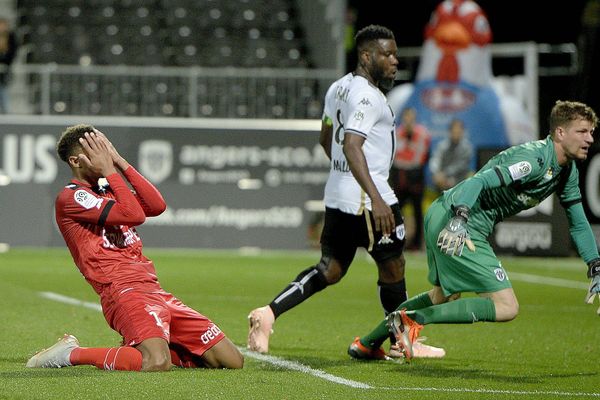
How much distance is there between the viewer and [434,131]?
73.3 ft

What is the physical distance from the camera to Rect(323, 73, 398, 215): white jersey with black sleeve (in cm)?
819

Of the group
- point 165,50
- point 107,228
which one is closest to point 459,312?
point 107,228

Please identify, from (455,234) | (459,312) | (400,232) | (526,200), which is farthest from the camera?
(400,232)

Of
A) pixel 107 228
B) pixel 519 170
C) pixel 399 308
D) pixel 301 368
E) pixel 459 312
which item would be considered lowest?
pixel 301 368

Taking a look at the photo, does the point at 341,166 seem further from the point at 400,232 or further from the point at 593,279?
the point at 593,279

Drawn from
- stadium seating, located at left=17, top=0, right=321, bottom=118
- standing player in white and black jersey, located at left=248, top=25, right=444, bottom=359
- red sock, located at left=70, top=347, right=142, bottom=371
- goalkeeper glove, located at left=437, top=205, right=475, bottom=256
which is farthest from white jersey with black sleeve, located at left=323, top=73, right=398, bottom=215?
stadium seating, located at left=17, top=0, right=321, bottom=118

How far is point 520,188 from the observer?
7770 mm

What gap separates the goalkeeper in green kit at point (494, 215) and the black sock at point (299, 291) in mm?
791

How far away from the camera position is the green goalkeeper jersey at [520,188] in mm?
7492

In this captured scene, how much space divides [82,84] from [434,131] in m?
6.20

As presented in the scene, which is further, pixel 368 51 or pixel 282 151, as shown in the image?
pixel 282 151

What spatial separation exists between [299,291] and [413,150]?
511 inches

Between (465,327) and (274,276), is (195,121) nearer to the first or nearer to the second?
(274,276)

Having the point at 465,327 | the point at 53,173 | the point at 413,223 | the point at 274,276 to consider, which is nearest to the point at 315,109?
the point at 413,223
